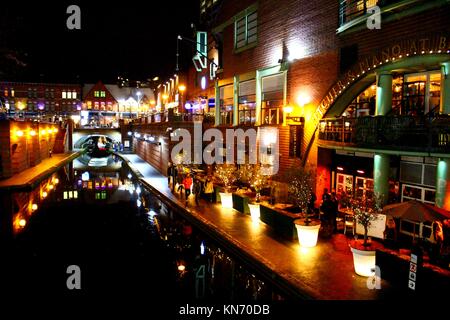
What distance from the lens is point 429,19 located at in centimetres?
1403

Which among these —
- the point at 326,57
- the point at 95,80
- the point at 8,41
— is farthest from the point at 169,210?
the point at 95,80

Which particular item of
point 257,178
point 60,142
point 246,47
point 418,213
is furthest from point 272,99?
point 60,142

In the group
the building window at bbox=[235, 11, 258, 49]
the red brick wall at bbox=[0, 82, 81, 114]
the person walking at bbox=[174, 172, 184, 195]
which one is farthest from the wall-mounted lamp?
the red brick wall at bbox=[0, 82, 81, 114]

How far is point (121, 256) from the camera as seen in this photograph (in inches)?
630

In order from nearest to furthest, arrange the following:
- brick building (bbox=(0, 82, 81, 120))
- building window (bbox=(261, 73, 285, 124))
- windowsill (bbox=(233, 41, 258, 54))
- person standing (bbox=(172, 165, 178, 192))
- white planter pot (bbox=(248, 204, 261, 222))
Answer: white planter pot (bbox=(248, 204, 261, 222)) → building window (bbox=(261, 73, 285, 124)) → person standing (bbox=(172, 165, 178, 192)) → windowsill (bbox=(233, 41, 258, 54)) → brick building (bbox=(0, 82, 81, 120))

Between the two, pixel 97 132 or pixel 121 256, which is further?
pixel 97 132

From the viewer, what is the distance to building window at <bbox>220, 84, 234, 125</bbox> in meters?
30.7

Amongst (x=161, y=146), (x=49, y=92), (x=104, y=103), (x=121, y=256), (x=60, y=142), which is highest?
(x=49, y=92)

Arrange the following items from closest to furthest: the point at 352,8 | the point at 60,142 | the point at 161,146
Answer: the point at 352,8, the point at 161,146, the point at 60,142

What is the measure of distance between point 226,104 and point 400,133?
19.7 m

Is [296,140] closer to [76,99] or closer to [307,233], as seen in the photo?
[307,233]

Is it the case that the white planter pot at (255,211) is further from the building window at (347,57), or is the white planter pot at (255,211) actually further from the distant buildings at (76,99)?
the distant buildings at (76,99)

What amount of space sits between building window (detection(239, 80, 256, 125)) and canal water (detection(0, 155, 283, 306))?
26.6 ft

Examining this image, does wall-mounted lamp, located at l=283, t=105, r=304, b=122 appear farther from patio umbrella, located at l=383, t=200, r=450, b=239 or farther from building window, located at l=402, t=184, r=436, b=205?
patio umbrella, located at l=383, t=200, r=450, b=239
